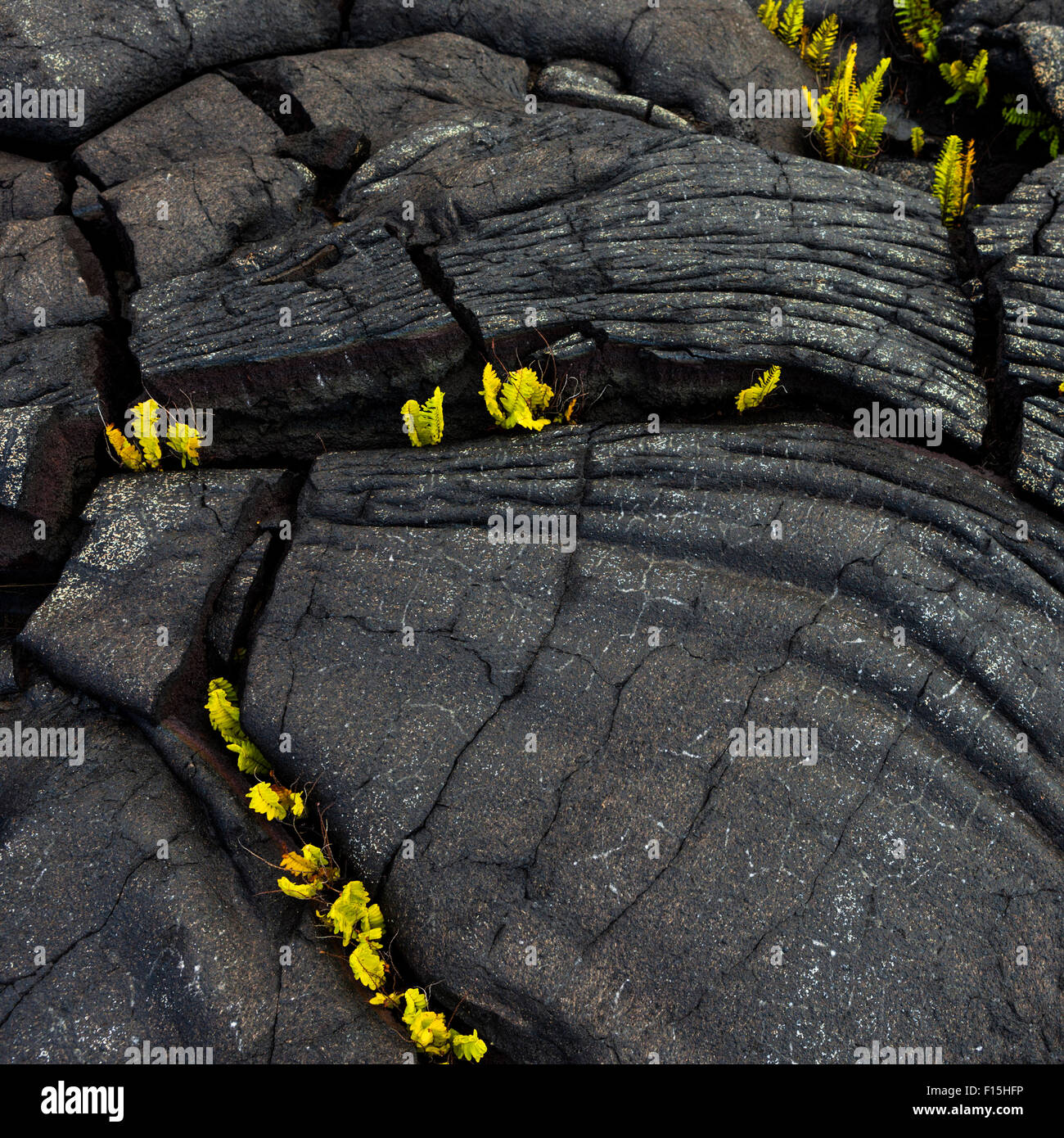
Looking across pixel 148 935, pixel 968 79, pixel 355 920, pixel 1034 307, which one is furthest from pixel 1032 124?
pixel 148 935

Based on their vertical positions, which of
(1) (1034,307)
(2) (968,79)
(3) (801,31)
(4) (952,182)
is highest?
(3) (801,31)

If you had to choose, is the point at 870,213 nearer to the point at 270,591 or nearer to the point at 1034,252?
the point at 1034,252

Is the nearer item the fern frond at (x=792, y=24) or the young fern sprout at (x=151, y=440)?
the young fern sprout at (x=151, y=440)

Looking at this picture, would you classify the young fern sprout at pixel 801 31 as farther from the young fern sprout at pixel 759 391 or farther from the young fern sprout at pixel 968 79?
the young fern sprout at pixel 759 391

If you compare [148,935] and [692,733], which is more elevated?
[692,733]

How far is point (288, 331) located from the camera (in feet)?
15.8

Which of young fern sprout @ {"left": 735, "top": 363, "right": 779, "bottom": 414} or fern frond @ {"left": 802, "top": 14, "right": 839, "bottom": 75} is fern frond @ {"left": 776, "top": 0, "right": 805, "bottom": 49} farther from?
young fern sprout @ {"left": 735, "top": 363, "right": 779, "bottom": 414}

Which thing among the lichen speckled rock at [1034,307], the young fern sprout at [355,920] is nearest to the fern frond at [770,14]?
the lichen speckled rock at [1034,307]

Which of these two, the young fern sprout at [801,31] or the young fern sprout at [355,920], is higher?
the young fern sprout at [801,31]

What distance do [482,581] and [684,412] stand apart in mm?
1570

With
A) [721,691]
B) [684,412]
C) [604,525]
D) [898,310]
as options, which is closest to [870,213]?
[898,310]

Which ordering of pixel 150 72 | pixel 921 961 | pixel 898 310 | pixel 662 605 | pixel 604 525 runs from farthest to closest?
pixel 150 72 → pixel 898 310 → pixel 604 525 → pixel 662 605 → pixel 921 961

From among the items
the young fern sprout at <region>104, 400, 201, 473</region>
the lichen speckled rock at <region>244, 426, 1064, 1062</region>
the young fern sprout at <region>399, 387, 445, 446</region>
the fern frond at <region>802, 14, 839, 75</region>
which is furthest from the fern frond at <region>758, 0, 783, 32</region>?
the young fern sprout at <region>104, 400, 201, 473</region>

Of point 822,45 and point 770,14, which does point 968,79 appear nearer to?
point 822,45
